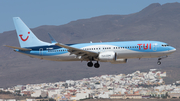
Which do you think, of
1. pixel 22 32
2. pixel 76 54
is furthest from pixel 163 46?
pixel 22 32

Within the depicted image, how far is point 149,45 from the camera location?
6369 centimetres

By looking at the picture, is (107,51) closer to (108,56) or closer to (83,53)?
(108,56)

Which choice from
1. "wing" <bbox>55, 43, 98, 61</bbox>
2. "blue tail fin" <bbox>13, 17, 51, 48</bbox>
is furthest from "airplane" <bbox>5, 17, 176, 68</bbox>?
"blue tail fin" <bbox>13, 17, 51, 48</bbox>

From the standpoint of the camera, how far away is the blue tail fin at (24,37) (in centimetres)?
7012

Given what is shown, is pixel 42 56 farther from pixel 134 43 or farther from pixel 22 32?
pixel 134 43

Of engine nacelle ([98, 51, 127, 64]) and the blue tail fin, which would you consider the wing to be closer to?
engine nacelle ([98, 51, 127, 64])

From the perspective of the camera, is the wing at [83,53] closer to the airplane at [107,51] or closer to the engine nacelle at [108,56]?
the airplane at [107,51]

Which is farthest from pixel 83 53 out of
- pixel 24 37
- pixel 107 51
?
pixel 24 37

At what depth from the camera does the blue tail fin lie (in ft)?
230

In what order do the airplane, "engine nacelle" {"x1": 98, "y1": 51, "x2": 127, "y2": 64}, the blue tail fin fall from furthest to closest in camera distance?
the blue tail fin < the airplane < "engine nacelle" {"x1": 98, "y1": 51, "x2": 127, "y2": 64}

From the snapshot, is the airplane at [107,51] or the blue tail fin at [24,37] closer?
the airplane at [107,51]

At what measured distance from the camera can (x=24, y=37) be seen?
232 feet

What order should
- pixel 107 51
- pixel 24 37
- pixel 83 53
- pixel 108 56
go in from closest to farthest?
pixel 108 56, pixel 83 53, pixel 107 51, pixel 24 37

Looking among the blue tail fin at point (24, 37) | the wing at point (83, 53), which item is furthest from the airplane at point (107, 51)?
the blue tail fin at point (24, 37)
